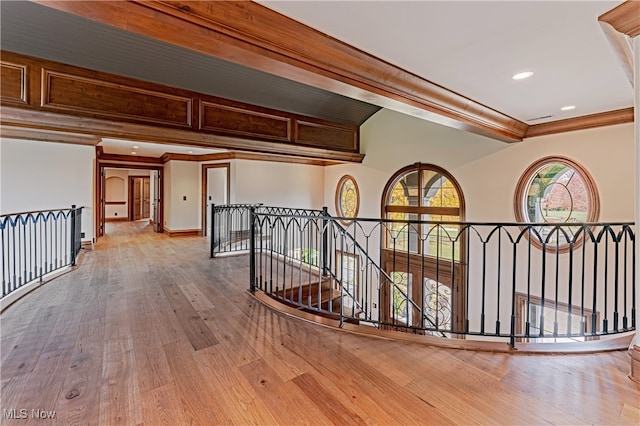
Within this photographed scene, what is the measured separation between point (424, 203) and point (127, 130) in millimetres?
5237

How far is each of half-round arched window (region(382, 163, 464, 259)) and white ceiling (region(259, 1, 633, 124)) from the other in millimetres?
2771

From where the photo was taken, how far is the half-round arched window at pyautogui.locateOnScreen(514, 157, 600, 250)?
4.05 m

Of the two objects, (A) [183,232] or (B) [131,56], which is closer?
(B) [131,56]

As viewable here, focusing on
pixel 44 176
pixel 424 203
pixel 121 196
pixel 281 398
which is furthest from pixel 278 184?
pixel 121 196

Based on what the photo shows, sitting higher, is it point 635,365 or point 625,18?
point 625,18

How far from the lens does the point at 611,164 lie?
380 cm

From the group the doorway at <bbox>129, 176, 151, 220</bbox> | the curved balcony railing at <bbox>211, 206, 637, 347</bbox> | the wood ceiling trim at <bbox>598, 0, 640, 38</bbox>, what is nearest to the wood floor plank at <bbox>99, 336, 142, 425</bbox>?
the curved balcony railing at <bbox>211, 206, 637, 347</bbox>

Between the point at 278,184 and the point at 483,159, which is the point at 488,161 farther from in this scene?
the point at 278,184

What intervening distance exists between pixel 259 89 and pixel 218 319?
344 centimetres

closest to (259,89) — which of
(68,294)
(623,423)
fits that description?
(68,294)

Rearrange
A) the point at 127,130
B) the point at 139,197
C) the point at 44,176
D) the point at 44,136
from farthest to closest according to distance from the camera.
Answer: the point at 139,197 → the point at 44,176 → the point at 44,136 → the point at 127,130

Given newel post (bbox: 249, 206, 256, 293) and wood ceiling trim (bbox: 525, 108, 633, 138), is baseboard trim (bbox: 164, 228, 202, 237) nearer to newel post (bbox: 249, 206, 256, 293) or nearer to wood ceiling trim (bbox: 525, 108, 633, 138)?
newel post (bbox: 249, 206, 256, 293)

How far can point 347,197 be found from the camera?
7.99 metres

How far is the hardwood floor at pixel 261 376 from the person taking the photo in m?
1.47
